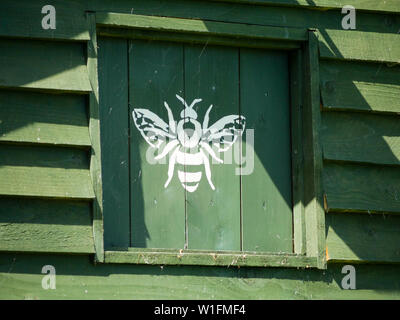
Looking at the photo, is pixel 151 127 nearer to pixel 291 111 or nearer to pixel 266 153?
pixel 266 153

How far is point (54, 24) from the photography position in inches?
156

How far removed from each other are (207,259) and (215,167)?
0.43 metres

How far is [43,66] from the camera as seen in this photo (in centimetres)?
392

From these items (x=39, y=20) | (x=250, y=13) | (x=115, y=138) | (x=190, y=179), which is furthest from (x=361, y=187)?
(x=39, y=20)

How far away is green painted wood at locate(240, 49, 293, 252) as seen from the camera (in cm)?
420

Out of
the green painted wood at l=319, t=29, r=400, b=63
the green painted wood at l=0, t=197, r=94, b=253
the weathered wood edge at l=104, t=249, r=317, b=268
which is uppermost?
the green painted wood at l=319, t=29, r=400, b=63

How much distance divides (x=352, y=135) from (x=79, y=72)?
1.22 m

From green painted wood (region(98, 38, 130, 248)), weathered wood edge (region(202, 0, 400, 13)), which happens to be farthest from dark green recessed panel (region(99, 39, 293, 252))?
weathered wood edge (region(202, 0, 400, 13))

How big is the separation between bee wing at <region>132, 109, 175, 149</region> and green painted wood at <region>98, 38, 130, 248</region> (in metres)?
0.05

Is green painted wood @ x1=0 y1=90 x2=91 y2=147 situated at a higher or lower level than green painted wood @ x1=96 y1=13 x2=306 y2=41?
lower

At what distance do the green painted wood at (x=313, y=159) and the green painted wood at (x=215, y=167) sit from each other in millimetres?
298

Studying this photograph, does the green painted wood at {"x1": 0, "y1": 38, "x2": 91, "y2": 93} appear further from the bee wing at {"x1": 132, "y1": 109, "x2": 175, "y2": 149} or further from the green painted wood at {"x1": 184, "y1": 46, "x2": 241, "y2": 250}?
the green painted wood at {"x1": 184, "y1": 46, "x2": 241, "y2": 250}

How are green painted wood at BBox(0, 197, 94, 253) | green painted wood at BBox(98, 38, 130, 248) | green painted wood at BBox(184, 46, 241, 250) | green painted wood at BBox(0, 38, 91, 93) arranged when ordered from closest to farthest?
1. green painted wood at BBox(0, 197, 94, 253)
2. green painted wood at BBox(0, 38, 91, 93)
3. green painted wood at BBox(98, 38, 130, 248)
4. green painted wood at BBox(184, 46, 241, 250)

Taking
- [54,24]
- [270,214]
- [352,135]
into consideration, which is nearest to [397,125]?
[352,135]
